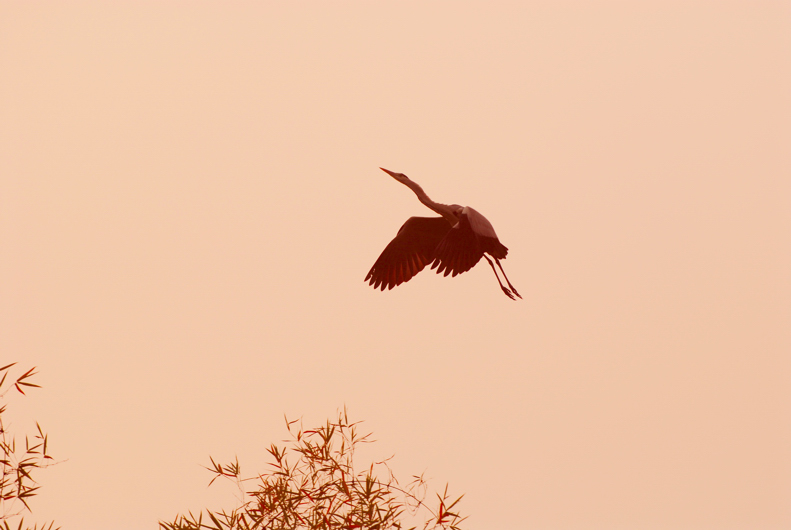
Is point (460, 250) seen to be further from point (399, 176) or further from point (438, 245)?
point (399, 176)

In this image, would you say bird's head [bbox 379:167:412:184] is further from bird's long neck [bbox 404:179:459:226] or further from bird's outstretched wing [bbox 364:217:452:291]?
bird's outstretched wing [bbox 364:217:452:291]

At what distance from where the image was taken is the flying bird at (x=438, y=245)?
723 centimetres

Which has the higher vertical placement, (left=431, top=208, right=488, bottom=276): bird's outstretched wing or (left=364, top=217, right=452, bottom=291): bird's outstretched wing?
(left=364, top=217, right=452, bottom=291): bird's outstretched wing

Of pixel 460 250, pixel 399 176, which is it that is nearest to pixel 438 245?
pixel 460 250

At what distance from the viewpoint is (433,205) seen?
27.9ft

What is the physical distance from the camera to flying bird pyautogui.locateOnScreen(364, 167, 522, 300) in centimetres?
723

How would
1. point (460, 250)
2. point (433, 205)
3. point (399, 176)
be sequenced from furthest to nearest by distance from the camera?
point (399, 176), point (433, 205), point (460, 250)

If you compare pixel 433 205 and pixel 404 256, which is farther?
pixel 404 256

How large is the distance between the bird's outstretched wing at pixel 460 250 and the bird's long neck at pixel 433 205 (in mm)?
989

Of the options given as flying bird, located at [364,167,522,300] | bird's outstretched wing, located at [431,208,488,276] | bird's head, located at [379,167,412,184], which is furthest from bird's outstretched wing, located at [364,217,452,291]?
bird's outstretched wing, located at [431,208,488,276]

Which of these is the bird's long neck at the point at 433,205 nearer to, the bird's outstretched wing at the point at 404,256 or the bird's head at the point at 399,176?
the bird's head at the point at 399,176

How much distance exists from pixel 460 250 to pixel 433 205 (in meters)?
1.34

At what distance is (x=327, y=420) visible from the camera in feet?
20.3

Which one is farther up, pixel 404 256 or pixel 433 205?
pixel 404 256
